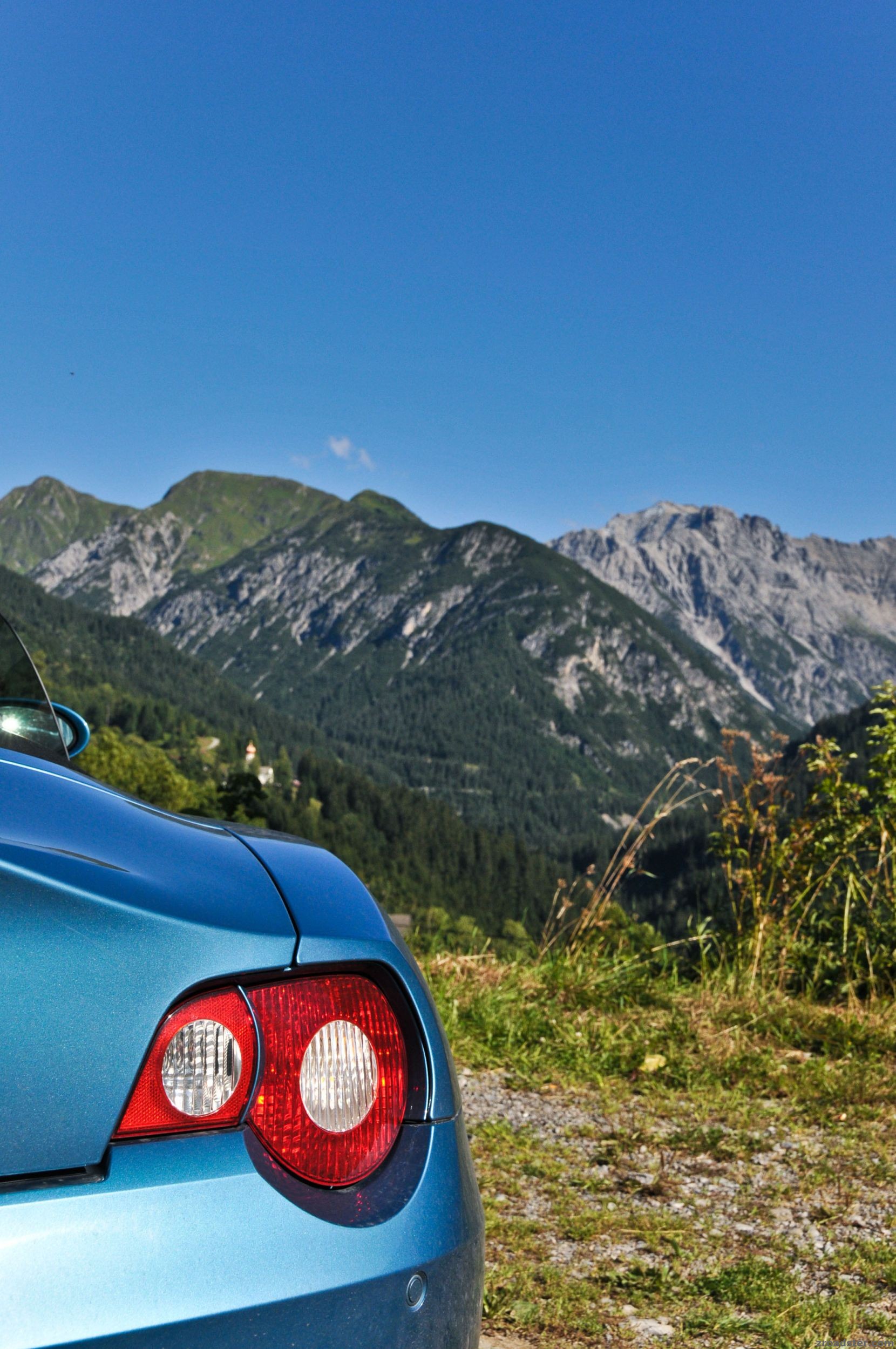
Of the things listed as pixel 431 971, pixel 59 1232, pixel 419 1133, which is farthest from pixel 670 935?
pixel 59 1232

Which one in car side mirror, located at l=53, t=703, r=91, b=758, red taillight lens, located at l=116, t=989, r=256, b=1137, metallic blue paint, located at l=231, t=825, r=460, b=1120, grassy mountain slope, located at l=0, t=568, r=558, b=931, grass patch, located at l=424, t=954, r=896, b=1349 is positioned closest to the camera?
red taillight lens, located at l=116, t=989, r=256, b=1137

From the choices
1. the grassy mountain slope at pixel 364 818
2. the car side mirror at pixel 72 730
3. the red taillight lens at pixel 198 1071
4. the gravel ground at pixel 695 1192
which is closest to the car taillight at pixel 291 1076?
the red taillight lens at pixel 198 1071

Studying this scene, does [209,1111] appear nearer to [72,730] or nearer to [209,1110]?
[209,1110]

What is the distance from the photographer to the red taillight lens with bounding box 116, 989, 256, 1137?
1109 mm

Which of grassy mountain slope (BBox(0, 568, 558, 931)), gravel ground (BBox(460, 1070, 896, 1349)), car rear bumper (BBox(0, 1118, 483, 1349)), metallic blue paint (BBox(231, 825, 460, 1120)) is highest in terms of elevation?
metallic blue paint (BBox(231, 825, 460, 1120))

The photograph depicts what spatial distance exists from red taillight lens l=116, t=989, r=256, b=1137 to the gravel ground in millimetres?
1679

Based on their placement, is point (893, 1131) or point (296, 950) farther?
point (893, 1131)

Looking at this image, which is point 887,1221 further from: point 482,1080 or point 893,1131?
point 482,1080

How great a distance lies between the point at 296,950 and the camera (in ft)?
4.00

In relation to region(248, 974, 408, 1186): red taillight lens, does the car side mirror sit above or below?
above

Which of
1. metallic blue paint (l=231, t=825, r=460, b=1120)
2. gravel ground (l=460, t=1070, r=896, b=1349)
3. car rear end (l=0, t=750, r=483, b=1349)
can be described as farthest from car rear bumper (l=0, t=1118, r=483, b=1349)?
gravel ground (l=460, t=1070, r=896, b=1349)

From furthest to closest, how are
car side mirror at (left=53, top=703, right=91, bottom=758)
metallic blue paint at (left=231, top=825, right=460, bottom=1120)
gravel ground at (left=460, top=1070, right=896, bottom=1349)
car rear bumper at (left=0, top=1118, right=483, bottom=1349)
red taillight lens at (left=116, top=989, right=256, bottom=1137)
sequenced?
gravel ground at (left=460, top=1070, right=896, bottom=1349) → car side mirror at (left=53, top=703, right=91, bottom=758) → metallic blue paint at (left=231, top=825, right=460, bottom=1120) → red taillight lens at (left=116, top=989, right=256, bottom=1137) → car rear bumper at (left=0, top=1118, right=483, bottom=1349)

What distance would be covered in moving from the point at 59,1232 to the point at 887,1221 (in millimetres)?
2997

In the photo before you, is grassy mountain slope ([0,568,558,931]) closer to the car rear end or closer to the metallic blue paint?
the metallic blue paint
